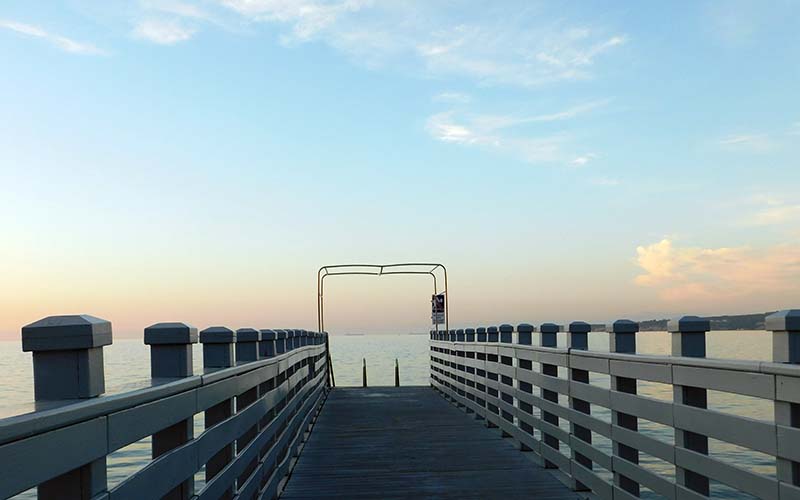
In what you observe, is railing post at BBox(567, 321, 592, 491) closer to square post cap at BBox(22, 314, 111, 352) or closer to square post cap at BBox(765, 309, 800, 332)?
square post cap at BBox(765, 309, 800, 332)

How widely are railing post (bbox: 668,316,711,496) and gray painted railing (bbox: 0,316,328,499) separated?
2760 mm

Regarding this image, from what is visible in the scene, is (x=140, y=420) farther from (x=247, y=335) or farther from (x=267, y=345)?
(x=267, y=345)

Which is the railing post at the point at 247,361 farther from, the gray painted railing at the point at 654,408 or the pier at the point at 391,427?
the gray painted railing at the point at 654,408

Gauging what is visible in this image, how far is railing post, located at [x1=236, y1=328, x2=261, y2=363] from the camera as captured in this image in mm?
6875

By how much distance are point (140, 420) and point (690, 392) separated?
3.30 m

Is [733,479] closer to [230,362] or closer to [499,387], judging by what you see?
[230,362]

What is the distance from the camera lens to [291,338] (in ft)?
37.5

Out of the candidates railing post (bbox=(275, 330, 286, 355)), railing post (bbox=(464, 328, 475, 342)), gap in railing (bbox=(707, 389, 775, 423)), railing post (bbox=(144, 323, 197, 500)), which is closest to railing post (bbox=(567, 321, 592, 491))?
railing post (bbox=(275, 330, 286, 355))

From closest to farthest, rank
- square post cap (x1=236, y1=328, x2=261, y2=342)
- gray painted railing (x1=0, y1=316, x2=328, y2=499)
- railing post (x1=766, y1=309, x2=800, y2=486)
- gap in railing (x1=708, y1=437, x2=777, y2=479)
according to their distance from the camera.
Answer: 1. gray painted railing (x1=0, y1=316, x2=328, y2=499)
2. railing post (x1=766, y1=309, x2=800, y2=486)
3. square post cap (x1=236, y1=328, x2=261, y2=342)
4. gap in railing (x1=708, y1=437, x2=777, y2=479)

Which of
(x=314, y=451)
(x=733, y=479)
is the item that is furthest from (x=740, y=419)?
(x=314, y=451)

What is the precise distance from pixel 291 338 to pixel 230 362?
18.7 feet

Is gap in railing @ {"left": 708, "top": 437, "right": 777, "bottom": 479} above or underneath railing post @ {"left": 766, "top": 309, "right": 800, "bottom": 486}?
underneath

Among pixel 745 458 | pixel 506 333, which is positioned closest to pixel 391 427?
pixel 506 333

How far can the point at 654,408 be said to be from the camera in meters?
5.59
